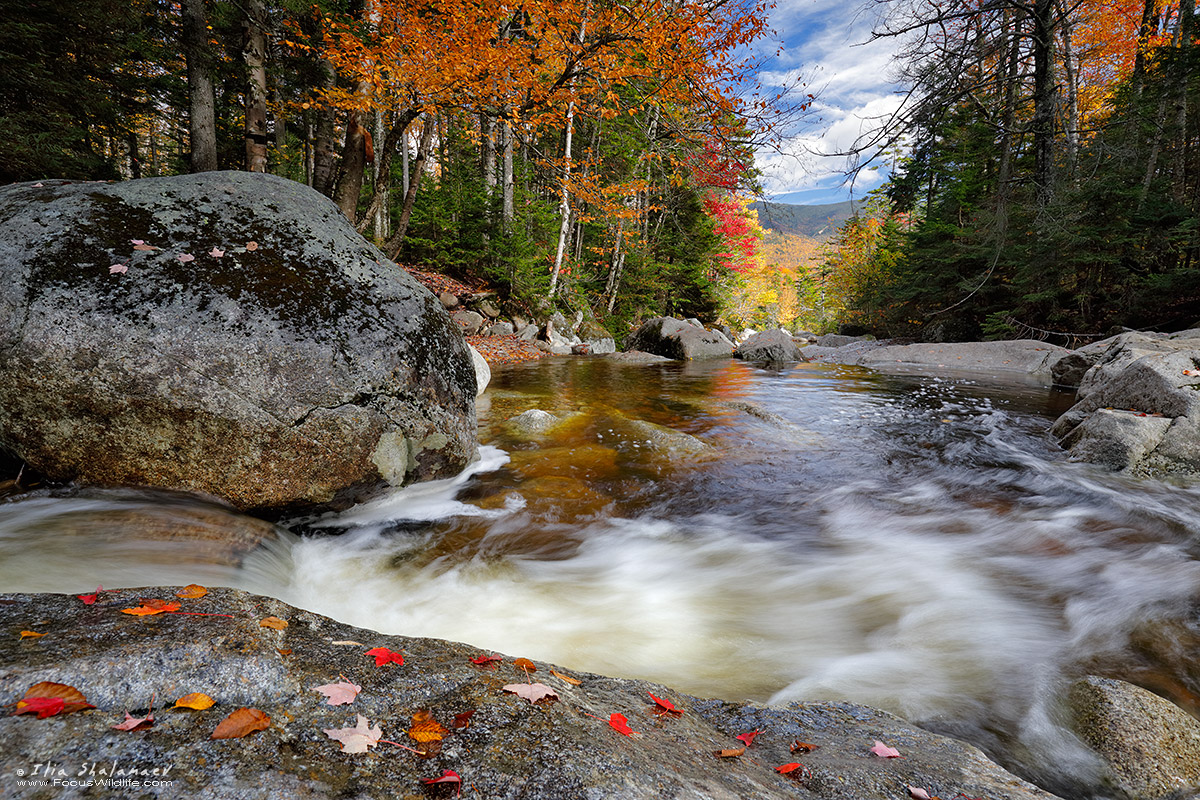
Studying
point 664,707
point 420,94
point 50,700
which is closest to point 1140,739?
point 664,707

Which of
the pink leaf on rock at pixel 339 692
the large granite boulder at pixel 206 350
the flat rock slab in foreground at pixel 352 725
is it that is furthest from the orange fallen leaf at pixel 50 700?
the large granite boulder at pixel 206 350

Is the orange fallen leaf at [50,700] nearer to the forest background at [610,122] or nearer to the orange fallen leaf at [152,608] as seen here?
the orange fallen leaf at [152,608]

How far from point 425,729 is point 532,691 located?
0.99 ft

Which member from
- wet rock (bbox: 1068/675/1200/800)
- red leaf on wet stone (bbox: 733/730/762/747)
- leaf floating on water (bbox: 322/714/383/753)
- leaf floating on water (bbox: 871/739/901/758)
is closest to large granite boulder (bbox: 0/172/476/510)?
leaf floating on water (bbox: 322/714/383/753)

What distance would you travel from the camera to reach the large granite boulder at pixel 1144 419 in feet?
14.4

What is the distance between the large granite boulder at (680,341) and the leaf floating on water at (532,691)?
49.6ft

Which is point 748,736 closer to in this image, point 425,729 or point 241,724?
point 425,729

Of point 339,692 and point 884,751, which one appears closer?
point 339,692

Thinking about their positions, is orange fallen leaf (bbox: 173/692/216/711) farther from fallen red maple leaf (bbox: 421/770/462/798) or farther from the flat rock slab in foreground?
fallen red maple leaf (bbox: 421/770/462/798)

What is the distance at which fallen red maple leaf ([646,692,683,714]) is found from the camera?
1559 millimetres

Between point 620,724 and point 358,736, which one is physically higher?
point 358,736

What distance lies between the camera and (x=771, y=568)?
3.41 m

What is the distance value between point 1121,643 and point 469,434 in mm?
4301

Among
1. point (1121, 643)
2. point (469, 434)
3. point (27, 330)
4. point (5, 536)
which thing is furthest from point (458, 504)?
point (1121, 643)
